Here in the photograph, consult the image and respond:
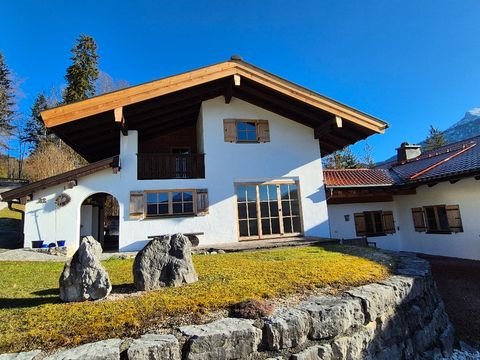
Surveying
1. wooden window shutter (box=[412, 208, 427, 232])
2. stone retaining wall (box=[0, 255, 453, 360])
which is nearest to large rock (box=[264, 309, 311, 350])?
stone retaining wall (box=[0, 255, 453, 360])

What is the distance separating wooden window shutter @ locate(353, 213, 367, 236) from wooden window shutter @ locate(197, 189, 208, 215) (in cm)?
717

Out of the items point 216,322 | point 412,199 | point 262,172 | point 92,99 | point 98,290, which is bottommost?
point 216,322

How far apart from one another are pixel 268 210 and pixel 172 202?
11.0ft

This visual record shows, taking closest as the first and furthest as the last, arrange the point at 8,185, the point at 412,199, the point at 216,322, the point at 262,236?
the point at 216,322, the point at 262,236, the point at 412,199, the point at 8,185

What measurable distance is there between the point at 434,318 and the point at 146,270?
16.8 ft

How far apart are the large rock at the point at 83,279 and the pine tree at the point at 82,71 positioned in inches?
1060

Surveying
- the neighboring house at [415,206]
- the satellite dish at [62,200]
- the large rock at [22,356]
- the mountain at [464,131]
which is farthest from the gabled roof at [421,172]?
the mountain at [464,131]

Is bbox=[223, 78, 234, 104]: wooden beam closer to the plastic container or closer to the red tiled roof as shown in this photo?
the red tiled roof

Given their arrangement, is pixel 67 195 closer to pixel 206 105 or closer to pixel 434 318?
pixel 206 105

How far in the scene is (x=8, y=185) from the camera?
26.3m

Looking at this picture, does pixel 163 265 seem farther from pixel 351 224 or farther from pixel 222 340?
pixel 351 224

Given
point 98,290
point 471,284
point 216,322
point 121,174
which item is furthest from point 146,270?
point 471,284

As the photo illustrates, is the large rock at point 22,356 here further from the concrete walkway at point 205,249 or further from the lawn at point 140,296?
the concrete walkway at point 205,249

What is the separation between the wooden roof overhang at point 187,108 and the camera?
28.8 ft
